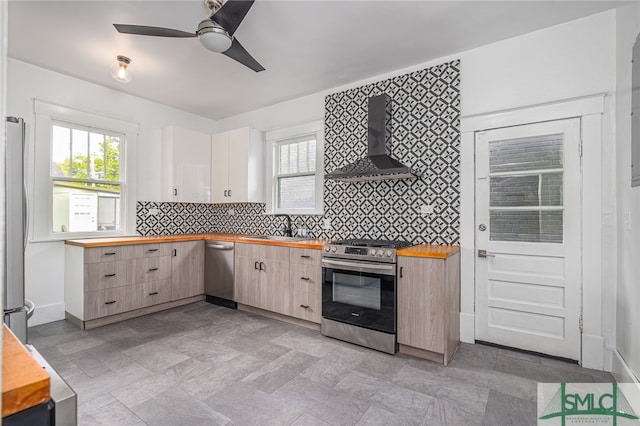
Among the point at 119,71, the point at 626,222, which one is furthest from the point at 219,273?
the point at 626,222

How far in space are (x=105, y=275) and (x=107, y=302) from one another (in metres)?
0.29

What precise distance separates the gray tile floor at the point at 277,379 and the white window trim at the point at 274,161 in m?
1.62

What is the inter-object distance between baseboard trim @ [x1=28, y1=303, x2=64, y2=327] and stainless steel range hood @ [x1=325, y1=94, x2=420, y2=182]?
3332 millimetres

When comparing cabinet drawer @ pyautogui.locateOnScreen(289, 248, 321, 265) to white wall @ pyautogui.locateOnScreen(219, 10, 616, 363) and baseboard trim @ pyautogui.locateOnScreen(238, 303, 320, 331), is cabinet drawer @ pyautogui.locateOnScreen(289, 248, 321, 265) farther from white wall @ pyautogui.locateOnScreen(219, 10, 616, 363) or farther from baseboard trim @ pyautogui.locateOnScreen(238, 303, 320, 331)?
white wall @ pyautogui.locateOnScreen(219, 10, 616, 363)

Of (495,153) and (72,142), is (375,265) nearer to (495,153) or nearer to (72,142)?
(495,153)

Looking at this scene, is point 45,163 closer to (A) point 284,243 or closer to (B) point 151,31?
(B) point 151,31

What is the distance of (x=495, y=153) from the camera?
296 cm

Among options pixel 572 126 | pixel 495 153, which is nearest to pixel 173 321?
pixel 495 153

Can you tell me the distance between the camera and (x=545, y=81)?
8.98 feet

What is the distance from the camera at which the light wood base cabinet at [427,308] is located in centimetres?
257

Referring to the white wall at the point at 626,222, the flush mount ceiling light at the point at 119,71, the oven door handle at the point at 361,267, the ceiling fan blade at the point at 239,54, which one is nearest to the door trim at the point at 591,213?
the white wall at the point at 626,222

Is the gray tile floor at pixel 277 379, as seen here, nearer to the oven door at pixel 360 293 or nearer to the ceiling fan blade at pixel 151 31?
the oven door at pixel 360 293

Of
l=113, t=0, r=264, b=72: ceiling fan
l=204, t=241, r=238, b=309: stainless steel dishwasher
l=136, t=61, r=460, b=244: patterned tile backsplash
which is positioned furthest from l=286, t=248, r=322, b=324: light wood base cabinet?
l=113, t=0, r=264, b=72: ceiling fan

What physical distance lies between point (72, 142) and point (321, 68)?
3.03m
